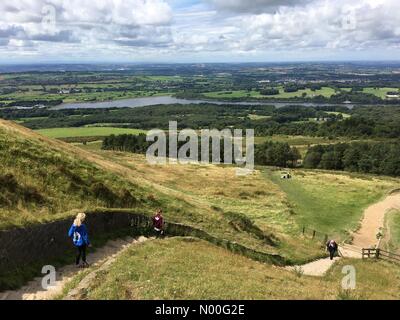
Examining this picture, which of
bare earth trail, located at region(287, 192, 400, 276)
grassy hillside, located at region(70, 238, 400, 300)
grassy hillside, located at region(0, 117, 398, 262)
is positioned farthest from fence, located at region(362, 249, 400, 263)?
grassy hillside, located at region(70, 238, 400, 300)

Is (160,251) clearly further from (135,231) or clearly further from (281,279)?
(281,279)

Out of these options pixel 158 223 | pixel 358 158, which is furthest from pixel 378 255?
pixel 358 158

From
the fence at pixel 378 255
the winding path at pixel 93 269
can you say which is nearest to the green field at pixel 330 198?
the fence at pixel 378 255

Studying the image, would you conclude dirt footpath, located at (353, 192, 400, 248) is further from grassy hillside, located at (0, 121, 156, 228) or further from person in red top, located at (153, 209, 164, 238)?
person in red top, located at (153, 209, 164, 238)

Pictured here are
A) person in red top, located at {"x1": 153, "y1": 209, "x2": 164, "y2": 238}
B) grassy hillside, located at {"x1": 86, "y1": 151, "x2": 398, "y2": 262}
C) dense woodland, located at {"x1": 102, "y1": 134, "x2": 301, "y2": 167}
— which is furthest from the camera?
dense woodland, located at {"x1": 102, "y1": 134, "x2": 301, "y2": 167}

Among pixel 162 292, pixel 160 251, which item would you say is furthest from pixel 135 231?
pixel 162 292
